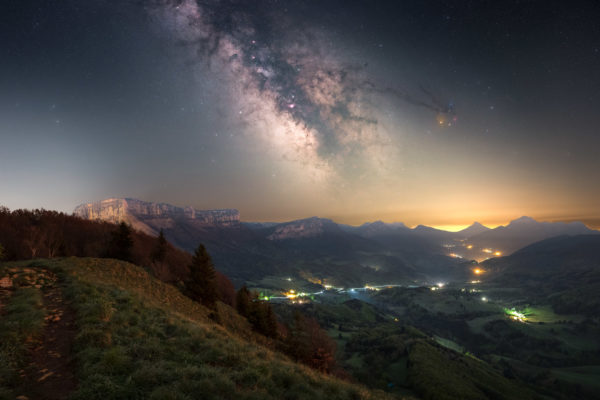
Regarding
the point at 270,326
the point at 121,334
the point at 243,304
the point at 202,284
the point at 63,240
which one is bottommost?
the point at 270,326

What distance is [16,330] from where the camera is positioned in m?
11.4

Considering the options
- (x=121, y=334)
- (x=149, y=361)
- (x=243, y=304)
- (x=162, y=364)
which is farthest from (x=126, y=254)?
(x=162, y=364)

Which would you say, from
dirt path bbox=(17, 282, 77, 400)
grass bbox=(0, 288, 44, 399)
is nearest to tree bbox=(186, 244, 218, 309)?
grass bbox=(0, 288, 44, 399)

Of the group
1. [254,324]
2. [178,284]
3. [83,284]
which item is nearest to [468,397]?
[254,324]

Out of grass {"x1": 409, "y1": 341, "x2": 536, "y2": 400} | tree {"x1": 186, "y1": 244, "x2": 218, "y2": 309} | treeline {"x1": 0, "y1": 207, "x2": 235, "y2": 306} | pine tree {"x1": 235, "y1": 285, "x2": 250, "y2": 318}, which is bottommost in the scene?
grass {"x1": 409, "y1": 341, "x2": 536, "y2": 400}

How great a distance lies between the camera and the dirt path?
8.22 m

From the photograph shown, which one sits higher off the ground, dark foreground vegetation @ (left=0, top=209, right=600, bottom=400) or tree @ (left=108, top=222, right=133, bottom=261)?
tree @ (left=108, top=222, right=133, bottom=261)

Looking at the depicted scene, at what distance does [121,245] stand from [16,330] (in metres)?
30.7

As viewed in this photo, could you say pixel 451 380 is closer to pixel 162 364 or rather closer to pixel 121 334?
pixel 121 334

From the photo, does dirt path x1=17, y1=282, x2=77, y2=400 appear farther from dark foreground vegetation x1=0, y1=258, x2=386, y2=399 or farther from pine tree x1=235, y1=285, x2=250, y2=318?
pine tree x1=235, y1=285, x2=250, y2=318

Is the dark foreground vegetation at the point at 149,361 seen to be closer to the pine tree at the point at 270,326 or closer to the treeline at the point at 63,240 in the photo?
the treeline at the point at 63,240

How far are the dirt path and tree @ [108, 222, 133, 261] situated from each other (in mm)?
25161

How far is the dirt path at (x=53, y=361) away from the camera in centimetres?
822

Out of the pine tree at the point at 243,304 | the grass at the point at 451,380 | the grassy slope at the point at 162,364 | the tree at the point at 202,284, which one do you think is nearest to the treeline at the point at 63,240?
the tree at the point at 202,284
